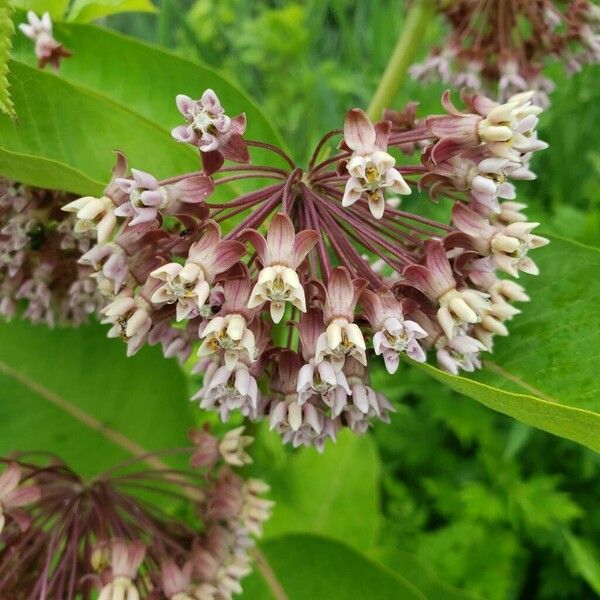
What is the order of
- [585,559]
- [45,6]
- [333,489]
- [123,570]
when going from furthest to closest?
[585,559]
[333,489]
[45,6]
[123,570]

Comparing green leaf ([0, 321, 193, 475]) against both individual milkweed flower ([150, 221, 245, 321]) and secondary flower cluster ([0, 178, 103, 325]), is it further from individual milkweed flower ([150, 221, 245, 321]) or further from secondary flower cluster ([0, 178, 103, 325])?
individual milkweed flower ([150, 221, 245, 321])

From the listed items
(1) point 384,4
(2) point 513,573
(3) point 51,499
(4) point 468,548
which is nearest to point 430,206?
(4) point 468,548

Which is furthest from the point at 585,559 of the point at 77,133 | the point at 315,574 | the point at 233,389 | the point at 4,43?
the point at 4,43

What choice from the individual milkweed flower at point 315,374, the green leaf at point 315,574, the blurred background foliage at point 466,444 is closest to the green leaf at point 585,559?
the blurred background foliage at point 466,444

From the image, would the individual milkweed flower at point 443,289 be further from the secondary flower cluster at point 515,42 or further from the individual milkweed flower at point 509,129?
the secondary flower cluster at point 515,42

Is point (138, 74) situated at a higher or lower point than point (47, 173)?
higher

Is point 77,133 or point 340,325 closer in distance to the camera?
point 340,325

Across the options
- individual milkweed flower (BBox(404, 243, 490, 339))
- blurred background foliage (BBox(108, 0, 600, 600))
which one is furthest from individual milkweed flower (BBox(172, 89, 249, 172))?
blurred background foliage (BBox(108, 0, 600, 600))

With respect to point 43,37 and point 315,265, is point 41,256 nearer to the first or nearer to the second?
Answer: point 43,37
